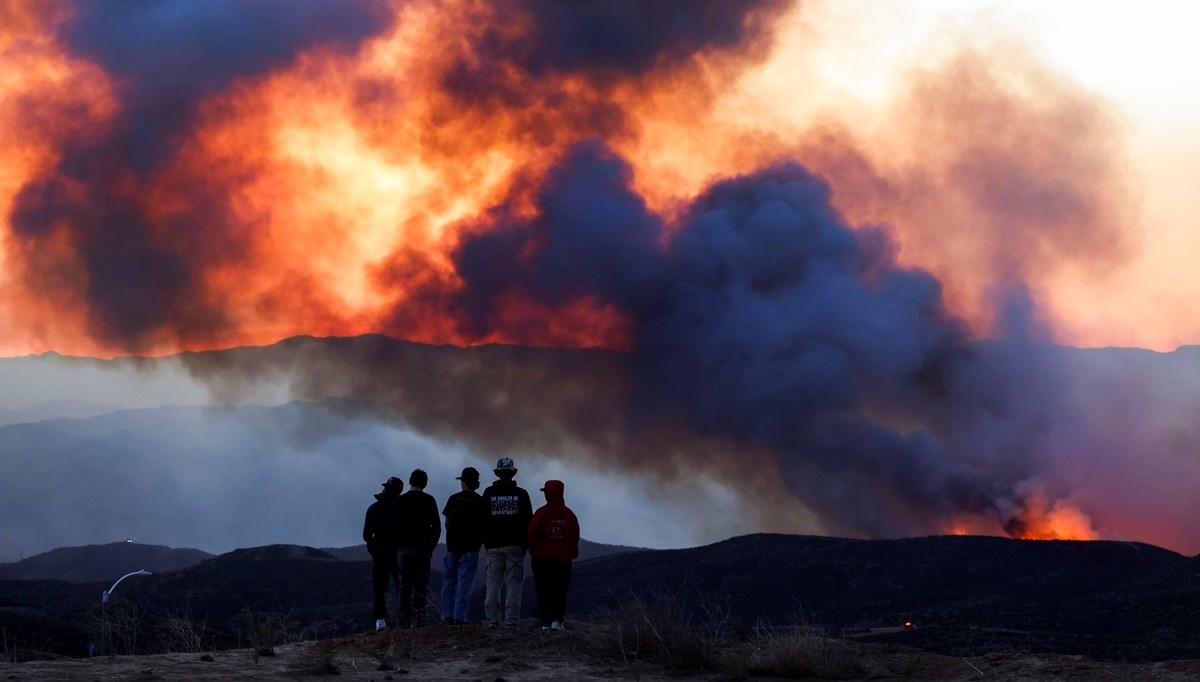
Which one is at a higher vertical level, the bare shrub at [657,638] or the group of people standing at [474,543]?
the group of people standing at [474,543]

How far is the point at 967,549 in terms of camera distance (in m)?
68.1

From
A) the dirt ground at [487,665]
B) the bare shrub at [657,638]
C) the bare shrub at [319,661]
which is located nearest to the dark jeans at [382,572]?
the dirt ground at [487,665]

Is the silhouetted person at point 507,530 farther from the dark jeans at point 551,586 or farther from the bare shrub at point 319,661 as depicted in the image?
the bare shrub at point 319,661

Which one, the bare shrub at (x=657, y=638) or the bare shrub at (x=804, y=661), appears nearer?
the bare shrub at (x=804, y=661)

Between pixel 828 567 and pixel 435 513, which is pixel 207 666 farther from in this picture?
pixel 828 567

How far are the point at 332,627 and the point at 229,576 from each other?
30890 mm

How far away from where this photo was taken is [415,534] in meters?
16.3

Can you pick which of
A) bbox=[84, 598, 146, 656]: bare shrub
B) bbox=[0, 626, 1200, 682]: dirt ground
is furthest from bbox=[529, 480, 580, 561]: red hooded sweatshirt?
bbox=[84, 598, 146, 656]: bare shrub

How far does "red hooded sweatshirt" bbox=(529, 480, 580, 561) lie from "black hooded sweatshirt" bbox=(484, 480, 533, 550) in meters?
0.21

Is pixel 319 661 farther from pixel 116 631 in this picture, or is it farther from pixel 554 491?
pixel 116 631

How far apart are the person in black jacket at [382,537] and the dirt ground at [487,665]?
133 cm

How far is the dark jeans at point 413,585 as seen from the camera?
1639cm

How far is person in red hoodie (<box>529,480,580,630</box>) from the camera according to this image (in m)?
15.6

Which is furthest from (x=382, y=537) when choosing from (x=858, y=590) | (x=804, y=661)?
(x=858, y=590)
